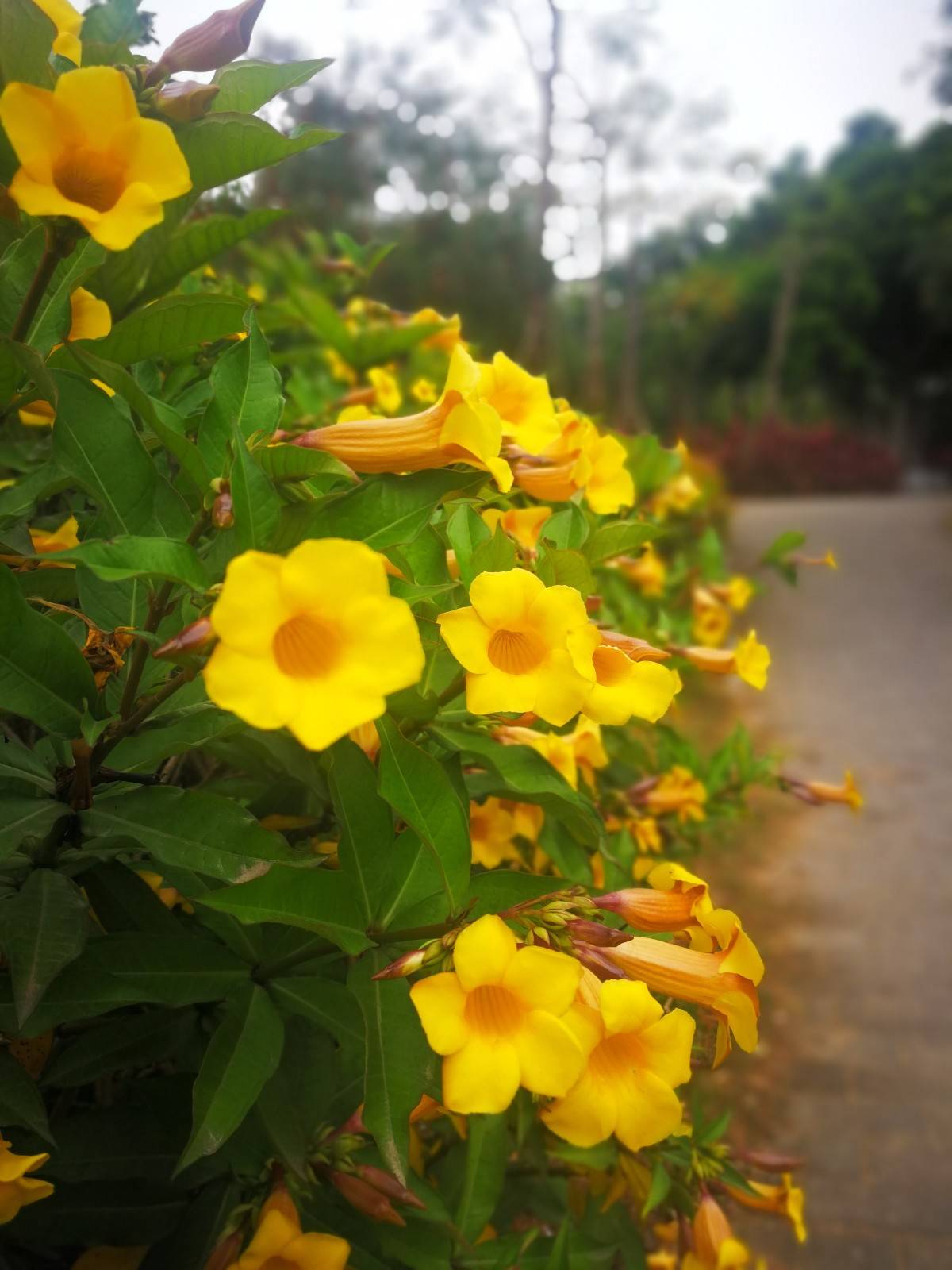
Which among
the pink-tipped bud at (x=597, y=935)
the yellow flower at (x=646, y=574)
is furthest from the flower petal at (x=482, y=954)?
the yellow flower at (x=646, y=574)

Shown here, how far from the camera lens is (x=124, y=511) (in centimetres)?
76

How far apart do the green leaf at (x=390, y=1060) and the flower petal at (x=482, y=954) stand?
14 cm

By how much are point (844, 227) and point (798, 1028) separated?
25643 mm

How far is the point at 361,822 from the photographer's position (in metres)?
0.78

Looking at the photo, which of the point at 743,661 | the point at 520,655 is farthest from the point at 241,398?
the point at 743,661

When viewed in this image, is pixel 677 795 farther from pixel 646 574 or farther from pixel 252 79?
pixel 252 79

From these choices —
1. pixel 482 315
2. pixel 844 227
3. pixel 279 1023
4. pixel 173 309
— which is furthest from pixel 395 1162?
pixel 844 227

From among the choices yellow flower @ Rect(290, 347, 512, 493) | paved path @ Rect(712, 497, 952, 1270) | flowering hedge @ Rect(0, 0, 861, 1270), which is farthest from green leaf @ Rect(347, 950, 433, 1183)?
paved path @ Rect(712, 497, 952, 1270)

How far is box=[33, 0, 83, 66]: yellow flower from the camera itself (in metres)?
0.82

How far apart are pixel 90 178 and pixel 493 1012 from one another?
67cm

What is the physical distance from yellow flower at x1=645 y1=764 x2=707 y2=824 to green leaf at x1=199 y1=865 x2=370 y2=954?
0.99 metres

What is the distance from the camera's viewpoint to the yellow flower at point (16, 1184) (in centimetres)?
73

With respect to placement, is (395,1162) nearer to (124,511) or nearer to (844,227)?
(124,511)

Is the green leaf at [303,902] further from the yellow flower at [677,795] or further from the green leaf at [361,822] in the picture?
the yellow flower at [677,795]
